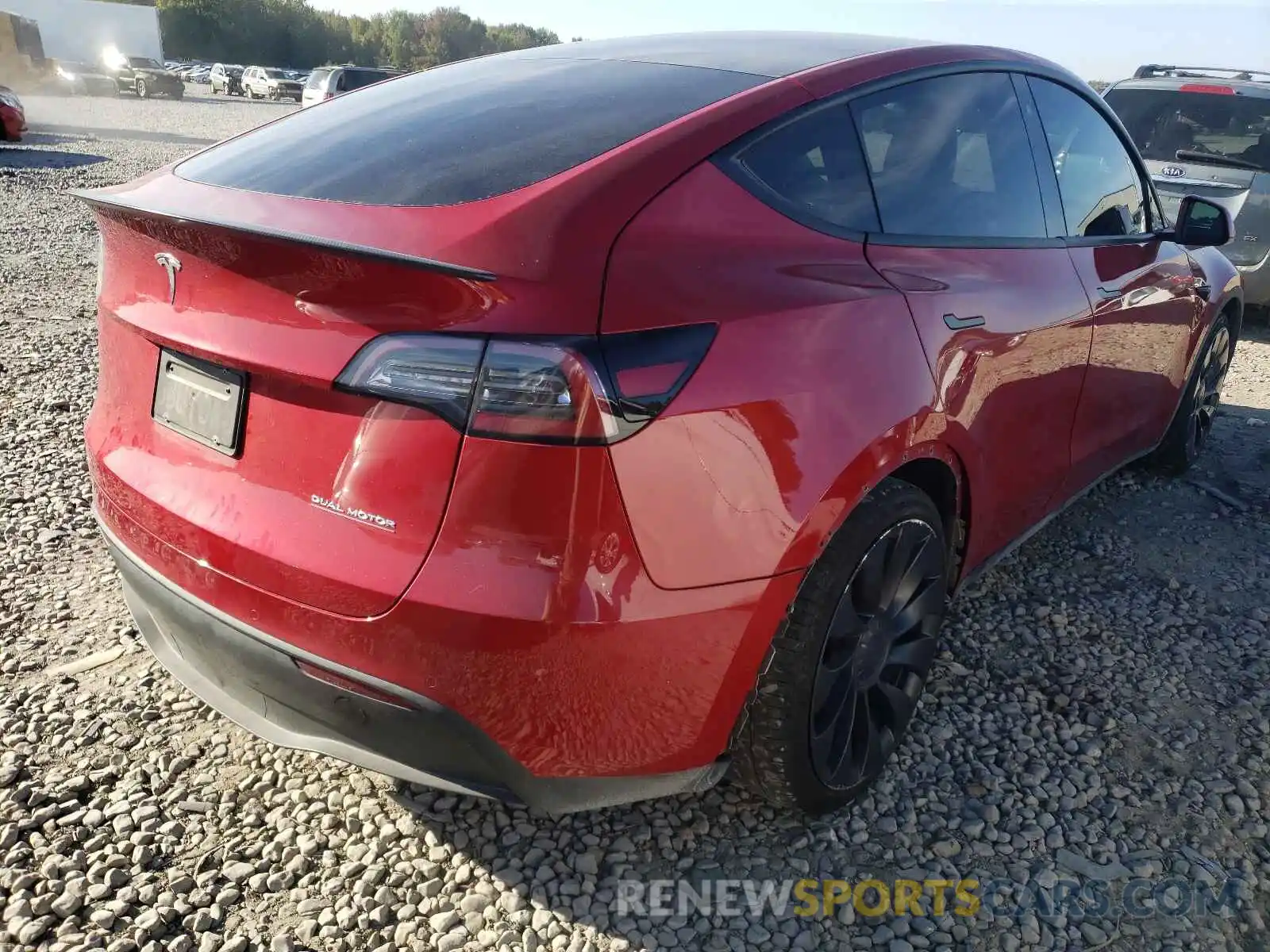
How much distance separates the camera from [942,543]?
2.38m

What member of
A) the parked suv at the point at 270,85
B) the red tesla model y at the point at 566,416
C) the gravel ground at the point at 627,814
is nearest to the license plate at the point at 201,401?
the red tesla model y at the point at 566,416

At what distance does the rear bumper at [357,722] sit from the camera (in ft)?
5.44

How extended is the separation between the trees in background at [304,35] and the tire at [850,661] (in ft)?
209

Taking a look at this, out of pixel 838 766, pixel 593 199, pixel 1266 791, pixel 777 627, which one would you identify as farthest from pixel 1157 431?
pixel 593 199

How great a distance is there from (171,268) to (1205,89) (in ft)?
25.3

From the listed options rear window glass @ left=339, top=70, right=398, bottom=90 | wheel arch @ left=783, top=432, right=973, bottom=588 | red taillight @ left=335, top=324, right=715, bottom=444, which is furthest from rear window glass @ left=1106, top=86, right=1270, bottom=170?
rear window glass @ left=339, top=70, right=398, bottom=90

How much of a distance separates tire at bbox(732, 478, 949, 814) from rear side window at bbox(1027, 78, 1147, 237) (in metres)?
1.33

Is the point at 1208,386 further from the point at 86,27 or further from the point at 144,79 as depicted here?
the point at 86,27

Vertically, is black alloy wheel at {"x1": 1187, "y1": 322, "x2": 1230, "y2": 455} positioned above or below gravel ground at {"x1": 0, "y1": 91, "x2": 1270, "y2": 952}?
above

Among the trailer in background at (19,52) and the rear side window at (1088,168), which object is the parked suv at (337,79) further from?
the trailer in background at (19,52)

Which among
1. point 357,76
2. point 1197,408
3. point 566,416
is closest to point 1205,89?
point 1197,408

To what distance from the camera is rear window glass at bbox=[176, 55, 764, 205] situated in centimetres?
180

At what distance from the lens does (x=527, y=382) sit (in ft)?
4.88

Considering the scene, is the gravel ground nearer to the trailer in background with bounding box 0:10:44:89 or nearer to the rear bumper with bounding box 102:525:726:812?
the rear bumper with bounding box 102:525:726:812
